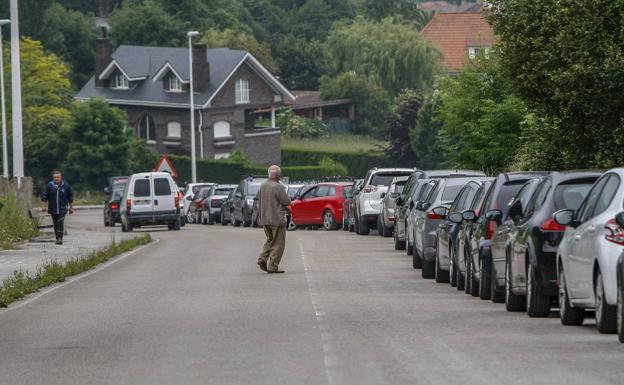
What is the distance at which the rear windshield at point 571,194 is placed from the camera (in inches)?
664

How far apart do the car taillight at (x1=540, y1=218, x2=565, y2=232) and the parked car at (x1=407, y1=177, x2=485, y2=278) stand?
7.32 m

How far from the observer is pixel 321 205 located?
49750 millimetres

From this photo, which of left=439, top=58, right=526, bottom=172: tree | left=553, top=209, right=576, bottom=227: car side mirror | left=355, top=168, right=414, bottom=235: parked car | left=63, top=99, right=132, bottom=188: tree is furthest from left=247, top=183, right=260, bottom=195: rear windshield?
left=553, top=209, right=576, bottom=227: car side mirror

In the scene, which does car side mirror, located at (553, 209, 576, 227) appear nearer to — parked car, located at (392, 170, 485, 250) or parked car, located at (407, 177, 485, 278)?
parked car, located at (407, 177, 485, 278)

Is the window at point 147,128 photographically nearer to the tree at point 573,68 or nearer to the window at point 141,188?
the window at point 141,188

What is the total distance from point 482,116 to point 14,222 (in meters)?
12.0

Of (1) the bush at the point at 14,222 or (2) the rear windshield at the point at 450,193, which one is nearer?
(2) the rear windshield at the point at 450,193

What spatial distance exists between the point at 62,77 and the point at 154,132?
9.58 m

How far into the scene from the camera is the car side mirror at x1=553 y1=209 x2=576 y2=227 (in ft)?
51.0

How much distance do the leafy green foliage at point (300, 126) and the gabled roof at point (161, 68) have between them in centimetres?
644

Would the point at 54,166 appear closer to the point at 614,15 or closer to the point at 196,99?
the point at 196,99

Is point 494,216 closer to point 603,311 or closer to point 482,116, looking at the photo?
point 603,311

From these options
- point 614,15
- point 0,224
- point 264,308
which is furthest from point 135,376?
point 0,224

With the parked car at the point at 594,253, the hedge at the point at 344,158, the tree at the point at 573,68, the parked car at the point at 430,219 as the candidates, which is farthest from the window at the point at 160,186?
the hedge at the point at 344,158
